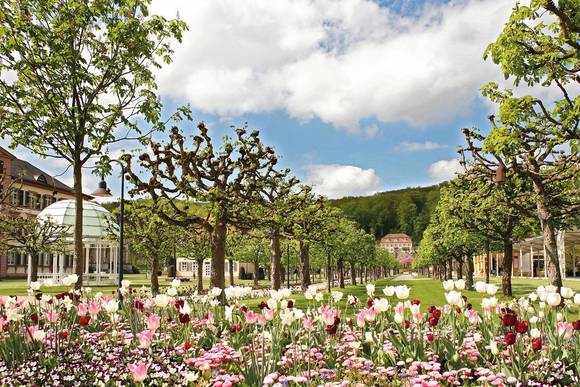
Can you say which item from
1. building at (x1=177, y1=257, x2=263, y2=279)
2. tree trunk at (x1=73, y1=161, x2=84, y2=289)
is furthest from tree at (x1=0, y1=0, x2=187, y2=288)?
building at (x1=177, y1=257, x2=263, y2=279)

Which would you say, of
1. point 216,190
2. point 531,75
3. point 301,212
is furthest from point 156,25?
point 301,212

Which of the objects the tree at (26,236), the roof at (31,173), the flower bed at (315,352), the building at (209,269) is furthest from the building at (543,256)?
the roof at (31,173)

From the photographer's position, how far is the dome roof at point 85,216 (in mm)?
41794

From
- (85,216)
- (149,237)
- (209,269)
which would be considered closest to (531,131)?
(149,237)

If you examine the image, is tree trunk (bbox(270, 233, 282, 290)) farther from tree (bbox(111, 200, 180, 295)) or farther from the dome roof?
the dome roof

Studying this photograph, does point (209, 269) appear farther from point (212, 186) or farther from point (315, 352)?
point (315, 352)

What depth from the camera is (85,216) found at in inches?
1784

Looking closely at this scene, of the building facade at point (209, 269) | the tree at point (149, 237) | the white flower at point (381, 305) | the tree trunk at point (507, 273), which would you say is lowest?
the building facade at point (209, 269)

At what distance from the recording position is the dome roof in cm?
4179

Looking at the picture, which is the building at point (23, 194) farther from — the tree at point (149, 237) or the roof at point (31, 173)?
the tree at point (149, 237)

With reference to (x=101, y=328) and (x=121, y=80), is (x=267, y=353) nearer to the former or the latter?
(x=101, y=328)

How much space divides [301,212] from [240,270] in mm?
55963

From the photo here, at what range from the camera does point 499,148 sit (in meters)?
12.0

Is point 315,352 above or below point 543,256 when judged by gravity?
above
